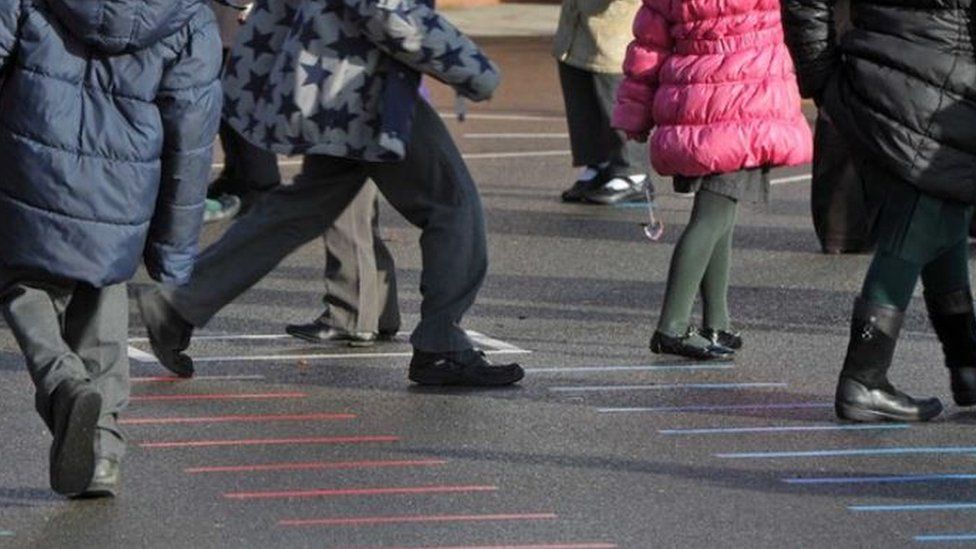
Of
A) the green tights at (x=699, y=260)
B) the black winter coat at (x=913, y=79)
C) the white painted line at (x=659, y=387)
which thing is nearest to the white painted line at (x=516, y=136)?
the green tights at (x=699, y=260)

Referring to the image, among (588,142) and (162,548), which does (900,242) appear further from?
(588,142)

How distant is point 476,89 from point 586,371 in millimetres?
1048

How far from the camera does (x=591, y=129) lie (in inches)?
488

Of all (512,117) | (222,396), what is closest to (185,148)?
(222,396)

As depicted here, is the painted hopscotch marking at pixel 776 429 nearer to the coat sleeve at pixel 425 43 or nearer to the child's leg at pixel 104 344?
the coat sleeve at pixel 425 43

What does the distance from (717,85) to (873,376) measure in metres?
1.38

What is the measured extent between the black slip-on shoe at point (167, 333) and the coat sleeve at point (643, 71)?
1628mm

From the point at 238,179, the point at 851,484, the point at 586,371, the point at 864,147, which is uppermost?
the point at 864,147

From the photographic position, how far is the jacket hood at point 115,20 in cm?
611

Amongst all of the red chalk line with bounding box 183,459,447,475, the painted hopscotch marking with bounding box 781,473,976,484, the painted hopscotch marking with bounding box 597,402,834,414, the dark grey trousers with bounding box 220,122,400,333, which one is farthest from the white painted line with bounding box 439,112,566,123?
the painted hopscotch marking with bounding box 781,473,976,484

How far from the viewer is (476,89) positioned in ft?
25.5

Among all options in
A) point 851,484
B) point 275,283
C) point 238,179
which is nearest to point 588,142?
point 238,179

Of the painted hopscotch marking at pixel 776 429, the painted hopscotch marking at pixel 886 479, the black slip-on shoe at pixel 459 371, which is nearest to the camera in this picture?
the painted hopscotch marking at pixel 886 479

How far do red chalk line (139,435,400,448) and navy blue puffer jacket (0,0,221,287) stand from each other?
32.9 inches
